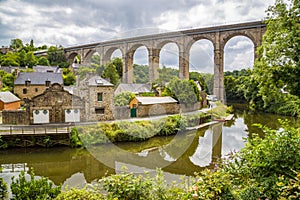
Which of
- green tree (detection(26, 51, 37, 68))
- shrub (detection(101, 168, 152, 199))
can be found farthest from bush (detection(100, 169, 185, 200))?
green tree (detection(26, 51, 37, 68))

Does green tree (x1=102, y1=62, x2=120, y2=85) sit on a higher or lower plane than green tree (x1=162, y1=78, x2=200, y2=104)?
higher

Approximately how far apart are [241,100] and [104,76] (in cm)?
2450

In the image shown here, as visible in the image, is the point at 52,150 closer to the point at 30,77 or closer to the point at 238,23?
the point at 30,77

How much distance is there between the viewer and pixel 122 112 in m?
12.2

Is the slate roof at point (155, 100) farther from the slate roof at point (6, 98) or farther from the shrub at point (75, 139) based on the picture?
the slate roof at point (6, 98)

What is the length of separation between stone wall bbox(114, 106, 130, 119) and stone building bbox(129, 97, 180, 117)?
0.80 meters

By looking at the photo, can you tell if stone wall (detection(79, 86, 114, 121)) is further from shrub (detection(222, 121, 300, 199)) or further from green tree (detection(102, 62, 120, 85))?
shrub (detection(222, 121, 300, 199))

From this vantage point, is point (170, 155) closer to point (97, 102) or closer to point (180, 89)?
point (180, 89)

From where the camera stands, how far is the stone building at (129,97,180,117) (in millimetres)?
8359

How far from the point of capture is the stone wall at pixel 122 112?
1208 centimetres

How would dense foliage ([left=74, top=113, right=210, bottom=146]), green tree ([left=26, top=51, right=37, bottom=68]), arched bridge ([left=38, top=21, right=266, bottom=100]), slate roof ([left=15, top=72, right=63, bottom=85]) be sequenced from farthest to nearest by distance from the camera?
Answer: 1. green tree ([left=26, top=51, right=37, bottom=68])
2. arched bridge ([left=38, top=21, right=266, bottom=100])
3. slate roof ([left=15, top=72, right=63, bottom=85])
4. dense foliage ([left=74, top=113, right=210, bottom=146])

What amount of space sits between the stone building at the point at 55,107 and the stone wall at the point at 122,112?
1.63 meters

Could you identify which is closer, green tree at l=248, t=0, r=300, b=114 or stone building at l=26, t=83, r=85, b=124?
green tree at l=248, t=0, r=300, b=114

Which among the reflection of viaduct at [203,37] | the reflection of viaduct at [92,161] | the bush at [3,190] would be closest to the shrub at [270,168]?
the bush at [3,190]
